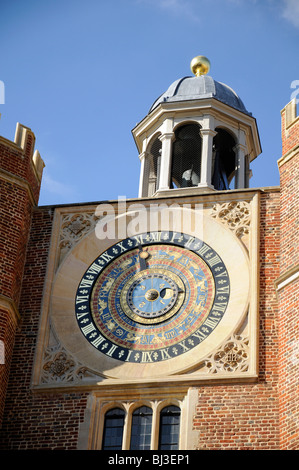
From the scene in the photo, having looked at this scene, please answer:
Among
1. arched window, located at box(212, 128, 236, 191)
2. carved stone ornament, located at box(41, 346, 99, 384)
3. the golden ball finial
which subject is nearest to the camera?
carved stone ornament, located at box(41, 346, 99, 384)

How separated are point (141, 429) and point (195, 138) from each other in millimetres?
9918

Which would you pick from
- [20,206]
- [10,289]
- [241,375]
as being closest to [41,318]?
[10,289]

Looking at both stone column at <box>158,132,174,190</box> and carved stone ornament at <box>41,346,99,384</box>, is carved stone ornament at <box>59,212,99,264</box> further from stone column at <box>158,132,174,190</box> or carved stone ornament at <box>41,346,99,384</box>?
carved stone ornament at <box>41,346,99,384</box>

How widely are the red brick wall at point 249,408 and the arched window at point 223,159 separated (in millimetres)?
6355

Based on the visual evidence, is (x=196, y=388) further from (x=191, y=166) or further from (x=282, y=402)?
(x=191, y=166)

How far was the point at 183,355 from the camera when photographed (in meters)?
27.7

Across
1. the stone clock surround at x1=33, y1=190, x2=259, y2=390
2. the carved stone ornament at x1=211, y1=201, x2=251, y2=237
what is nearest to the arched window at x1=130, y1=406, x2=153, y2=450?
the stone clock surround at x1=33, y1=190, x2=259, y2=390

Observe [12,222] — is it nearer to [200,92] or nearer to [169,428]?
[169,428]

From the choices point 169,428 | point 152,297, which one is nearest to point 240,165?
point 152,297

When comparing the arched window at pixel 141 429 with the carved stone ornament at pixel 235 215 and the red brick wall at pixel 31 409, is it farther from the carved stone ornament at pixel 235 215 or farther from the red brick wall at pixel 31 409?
the carved stone ornament at pixel 235 215

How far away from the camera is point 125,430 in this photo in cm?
2686

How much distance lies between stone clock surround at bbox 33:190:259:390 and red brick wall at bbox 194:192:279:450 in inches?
9.1

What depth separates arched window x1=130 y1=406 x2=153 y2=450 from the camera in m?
26.7

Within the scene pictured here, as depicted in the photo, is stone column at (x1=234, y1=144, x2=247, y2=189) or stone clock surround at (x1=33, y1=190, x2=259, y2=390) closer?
stone clock surround at (x1=33, y1=190, x2=259, y2=390)
